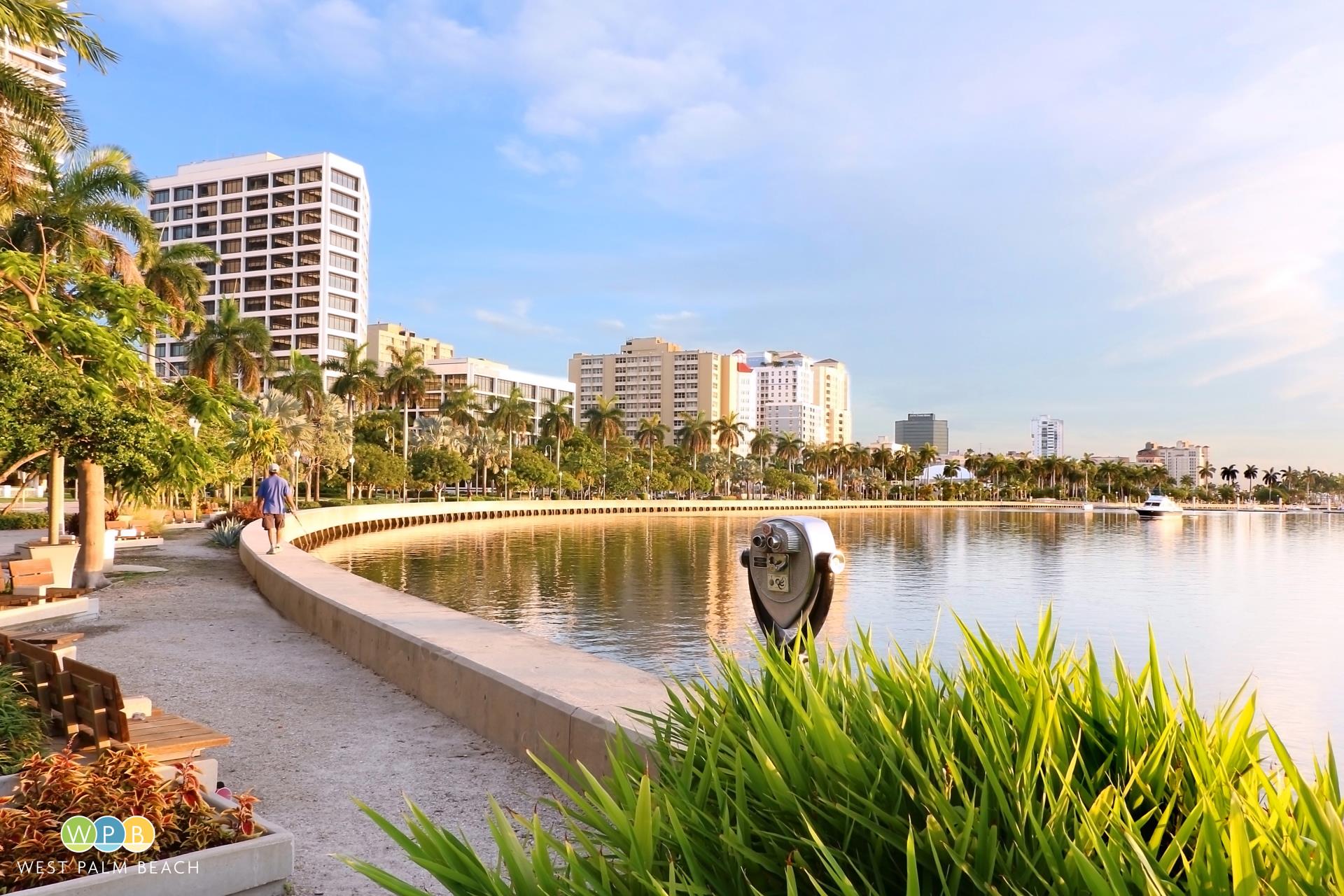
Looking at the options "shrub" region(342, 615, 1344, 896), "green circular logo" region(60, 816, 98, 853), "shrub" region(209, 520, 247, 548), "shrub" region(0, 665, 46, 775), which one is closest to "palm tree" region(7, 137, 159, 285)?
"shrub" region(209, 520, 247, 548)

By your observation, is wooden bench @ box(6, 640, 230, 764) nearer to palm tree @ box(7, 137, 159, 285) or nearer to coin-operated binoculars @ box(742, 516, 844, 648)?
coin-operated binoculars @ box(742, 516, 844, 648)

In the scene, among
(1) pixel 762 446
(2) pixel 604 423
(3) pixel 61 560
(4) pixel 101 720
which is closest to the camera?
(4) pixel 101 720

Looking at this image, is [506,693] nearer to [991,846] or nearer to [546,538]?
[991,846]

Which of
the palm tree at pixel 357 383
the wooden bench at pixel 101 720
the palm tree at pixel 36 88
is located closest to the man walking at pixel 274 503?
the palm tree at pixel 36 88

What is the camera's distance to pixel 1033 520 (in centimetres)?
10650

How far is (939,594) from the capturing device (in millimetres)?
32750

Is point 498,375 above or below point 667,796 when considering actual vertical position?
above

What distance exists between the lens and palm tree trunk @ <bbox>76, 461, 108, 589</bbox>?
16.0 meters

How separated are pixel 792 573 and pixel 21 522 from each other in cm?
3571

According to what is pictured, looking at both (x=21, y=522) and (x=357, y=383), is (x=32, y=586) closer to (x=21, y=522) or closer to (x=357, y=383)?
(x=21, y=522)

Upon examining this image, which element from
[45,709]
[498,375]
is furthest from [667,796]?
[498,375]

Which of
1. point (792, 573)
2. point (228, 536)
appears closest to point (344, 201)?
point (228, 536)

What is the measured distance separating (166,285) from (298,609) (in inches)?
1479

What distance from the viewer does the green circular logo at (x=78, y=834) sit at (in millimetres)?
3752
